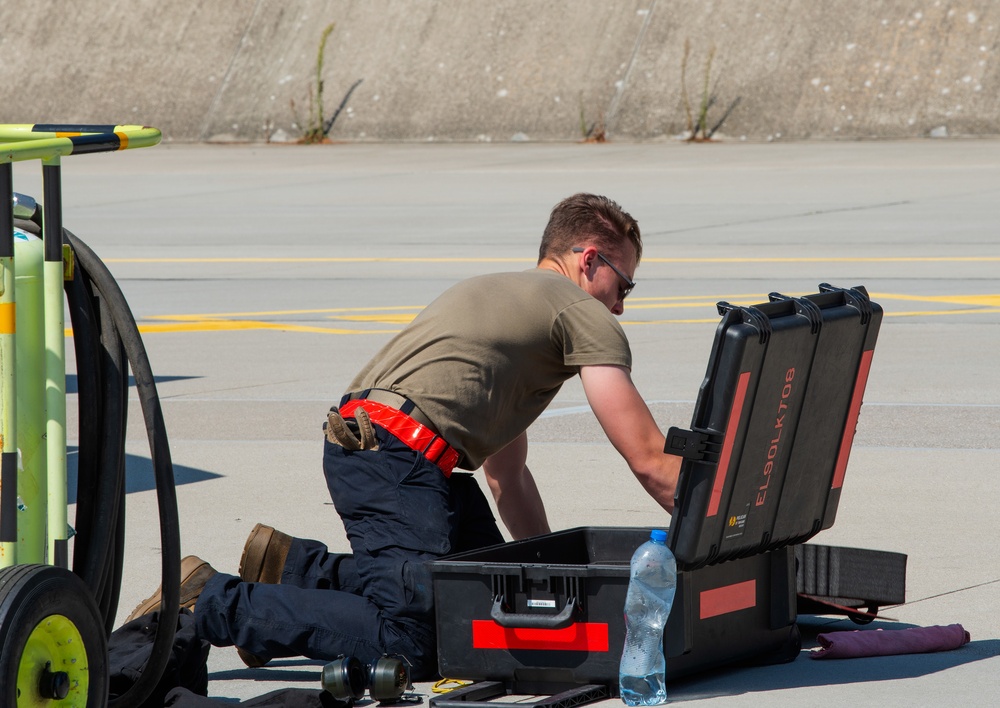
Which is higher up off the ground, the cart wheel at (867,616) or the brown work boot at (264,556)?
the brown work boot at (264,556)

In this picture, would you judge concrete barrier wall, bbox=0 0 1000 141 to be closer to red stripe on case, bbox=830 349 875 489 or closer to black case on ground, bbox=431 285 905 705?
red stripe on case, bbox=830 349 875 489

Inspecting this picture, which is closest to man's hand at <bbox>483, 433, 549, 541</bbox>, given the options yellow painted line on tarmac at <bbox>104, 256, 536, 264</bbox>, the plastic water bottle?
the plastic water bottle

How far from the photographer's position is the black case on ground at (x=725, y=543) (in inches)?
159

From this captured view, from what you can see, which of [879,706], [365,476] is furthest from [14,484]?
[879,706]

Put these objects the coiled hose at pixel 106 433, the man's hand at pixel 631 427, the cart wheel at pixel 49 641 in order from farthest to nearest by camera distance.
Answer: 1. the man's hand at pixel 631 427
2. the coiled hose at pixel 106 433
3. the cart wheel at pixel 49 641

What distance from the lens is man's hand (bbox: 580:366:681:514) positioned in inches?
173

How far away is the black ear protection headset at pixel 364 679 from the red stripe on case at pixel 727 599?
76 centimetres

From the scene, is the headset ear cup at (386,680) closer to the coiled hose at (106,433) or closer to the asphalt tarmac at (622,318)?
the asphalt tarmac at (622,318)

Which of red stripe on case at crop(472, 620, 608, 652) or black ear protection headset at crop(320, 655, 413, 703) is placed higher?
red stripe on case at crop(472, 620, 608, 652)

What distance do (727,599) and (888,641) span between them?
52 centimetres

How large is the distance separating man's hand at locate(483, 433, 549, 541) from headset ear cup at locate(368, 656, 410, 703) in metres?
1.06

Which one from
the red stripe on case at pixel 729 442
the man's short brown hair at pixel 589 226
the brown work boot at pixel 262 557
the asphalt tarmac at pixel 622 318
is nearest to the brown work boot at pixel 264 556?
the brown work boot at pixel 262 557

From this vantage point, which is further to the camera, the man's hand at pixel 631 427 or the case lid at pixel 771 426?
the man's hand at pixel 631 427

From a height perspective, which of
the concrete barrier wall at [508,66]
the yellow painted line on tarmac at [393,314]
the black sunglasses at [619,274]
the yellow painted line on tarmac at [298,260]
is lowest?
the black sunglasses at [619,274]
